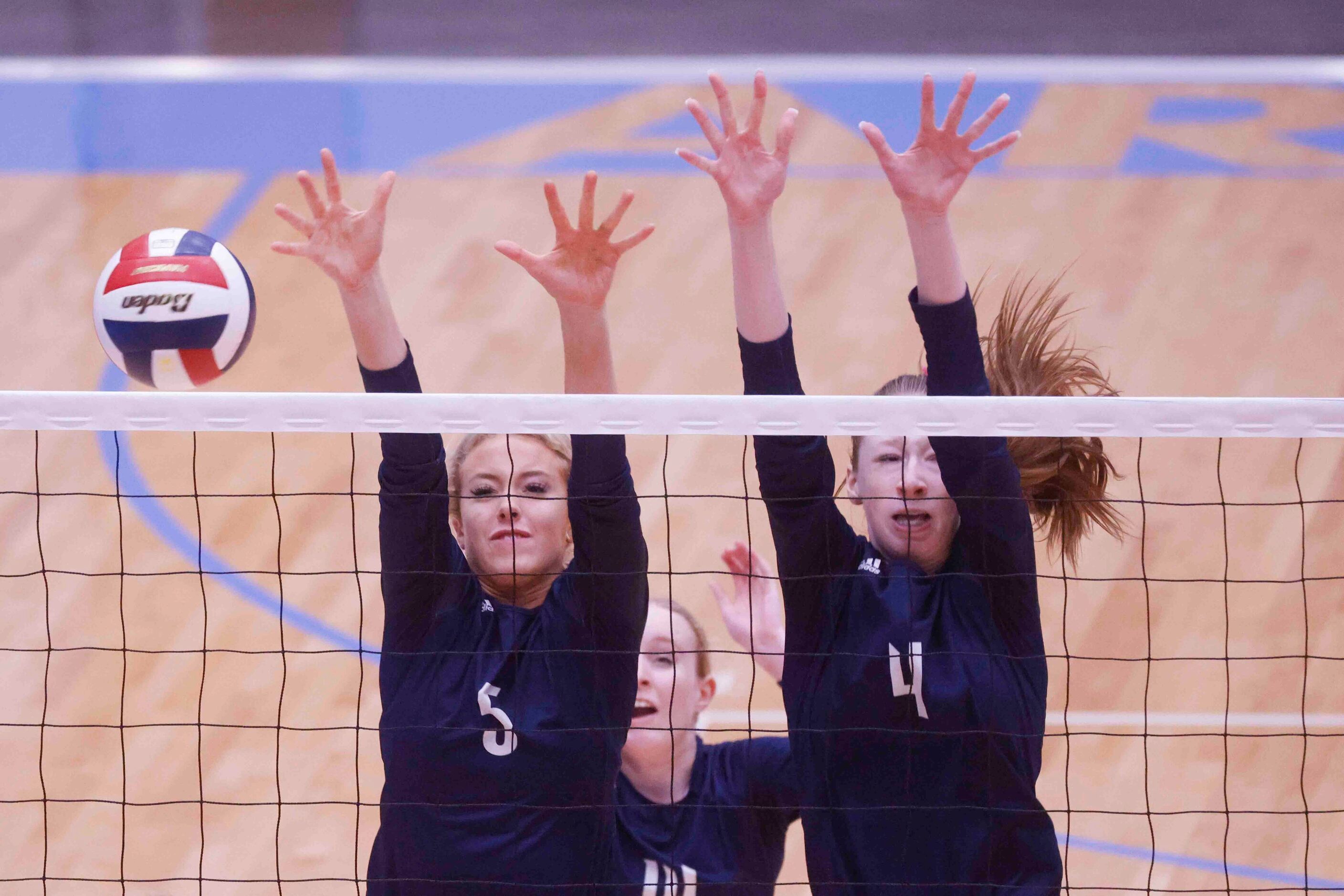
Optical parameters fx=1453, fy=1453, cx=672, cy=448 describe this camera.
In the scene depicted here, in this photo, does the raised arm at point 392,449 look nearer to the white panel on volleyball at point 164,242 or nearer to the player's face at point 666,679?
the white panel on volleyball at point 164,242

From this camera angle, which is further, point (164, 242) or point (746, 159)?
point (164, 242)

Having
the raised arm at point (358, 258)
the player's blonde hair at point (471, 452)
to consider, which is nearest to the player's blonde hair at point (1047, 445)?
the player's blonde hair at point (471, 452)

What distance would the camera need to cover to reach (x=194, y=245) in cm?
344

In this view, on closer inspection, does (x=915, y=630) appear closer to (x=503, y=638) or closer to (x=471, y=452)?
(x=503, y=638)

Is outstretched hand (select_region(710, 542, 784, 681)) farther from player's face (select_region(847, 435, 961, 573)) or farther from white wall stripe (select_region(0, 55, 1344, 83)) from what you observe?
white wall stripe (select_region(0, 55, 1344, 83))

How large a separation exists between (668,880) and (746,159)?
156 centimetres

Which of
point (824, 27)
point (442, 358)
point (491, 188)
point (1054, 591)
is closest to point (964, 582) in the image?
point (1054, 591)

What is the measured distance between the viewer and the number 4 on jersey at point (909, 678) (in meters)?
2.70

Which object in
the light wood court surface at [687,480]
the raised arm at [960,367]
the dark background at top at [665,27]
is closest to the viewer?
the raised arm at [960,367]

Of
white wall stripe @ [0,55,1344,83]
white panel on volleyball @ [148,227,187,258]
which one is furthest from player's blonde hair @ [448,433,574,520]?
white wall stripe @ [0,55,1344,83]

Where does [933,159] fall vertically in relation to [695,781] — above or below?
above

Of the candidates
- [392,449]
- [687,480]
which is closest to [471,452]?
[392,449]

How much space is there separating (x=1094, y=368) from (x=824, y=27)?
602cm

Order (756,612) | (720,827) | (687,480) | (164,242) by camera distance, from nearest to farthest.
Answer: (720,827) < (164,242) < (756,612) < (687,480)
